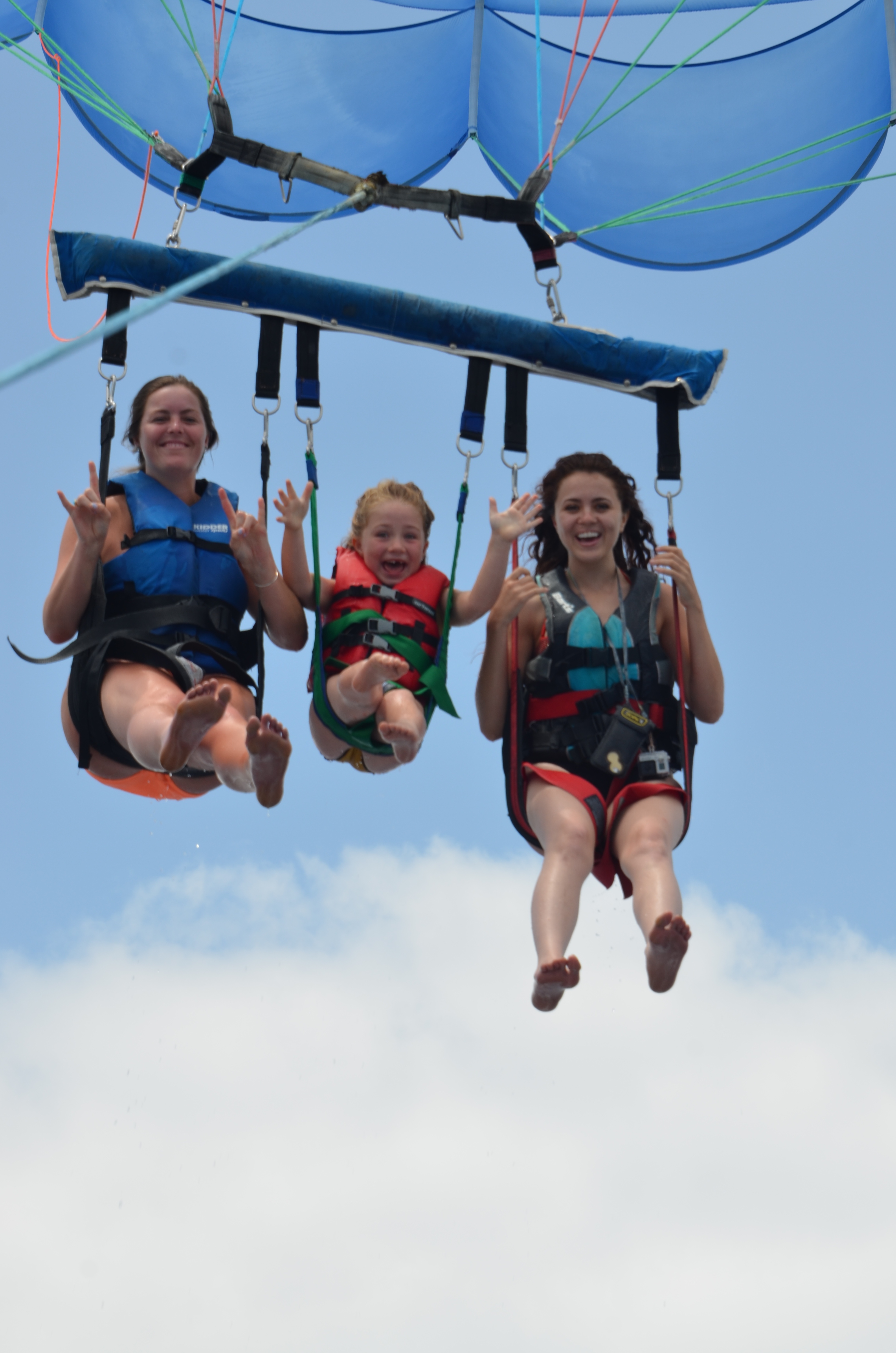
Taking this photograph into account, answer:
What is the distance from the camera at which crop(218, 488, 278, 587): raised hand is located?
476 centimetres

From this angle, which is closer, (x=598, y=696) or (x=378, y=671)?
(x=378, y=671)

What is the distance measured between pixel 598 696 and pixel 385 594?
2.50 ft

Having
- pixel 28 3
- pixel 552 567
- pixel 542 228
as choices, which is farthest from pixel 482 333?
pixel 28 3

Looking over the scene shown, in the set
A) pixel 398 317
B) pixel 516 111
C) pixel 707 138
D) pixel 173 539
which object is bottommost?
pixel 173 539

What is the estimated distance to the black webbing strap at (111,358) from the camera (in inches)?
186

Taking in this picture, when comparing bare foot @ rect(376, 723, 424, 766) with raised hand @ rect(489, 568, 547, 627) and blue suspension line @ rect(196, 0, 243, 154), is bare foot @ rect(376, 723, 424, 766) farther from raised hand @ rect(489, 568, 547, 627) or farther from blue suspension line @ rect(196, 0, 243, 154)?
blue suspension line @ rect(196, 0, 243, 154)

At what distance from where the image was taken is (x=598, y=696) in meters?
4.91

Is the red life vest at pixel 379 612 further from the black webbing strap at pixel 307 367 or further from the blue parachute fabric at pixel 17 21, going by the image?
the blue parachute fabric at pixel 17 21

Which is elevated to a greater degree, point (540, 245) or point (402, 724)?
Result: point (540, 245)

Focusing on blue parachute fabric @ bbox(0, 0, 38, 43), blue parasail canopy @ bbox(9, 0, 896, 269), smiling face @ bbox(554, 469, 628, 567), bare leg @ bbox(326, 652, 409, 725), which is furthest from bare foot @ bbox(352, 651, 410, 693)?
blue parachute fabric @ bbox(0, 0, 38, 43)

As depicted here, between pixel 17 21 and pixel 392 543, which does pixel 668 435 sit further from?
pixel 17 21

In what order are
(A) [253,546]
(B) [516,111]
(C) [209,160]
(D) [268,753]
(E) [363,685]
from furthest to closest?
(B) [516,111]
(C) [209,160]
(A) [253,546]
(E) [363,685]
(D) [268,753]

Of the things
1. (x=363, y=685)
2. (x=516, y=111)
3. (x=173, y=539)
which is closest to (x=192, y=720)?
(x=363, y=685)

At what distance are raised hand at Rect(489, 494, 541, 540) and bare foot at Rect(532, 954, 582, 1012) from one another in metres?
1.43
